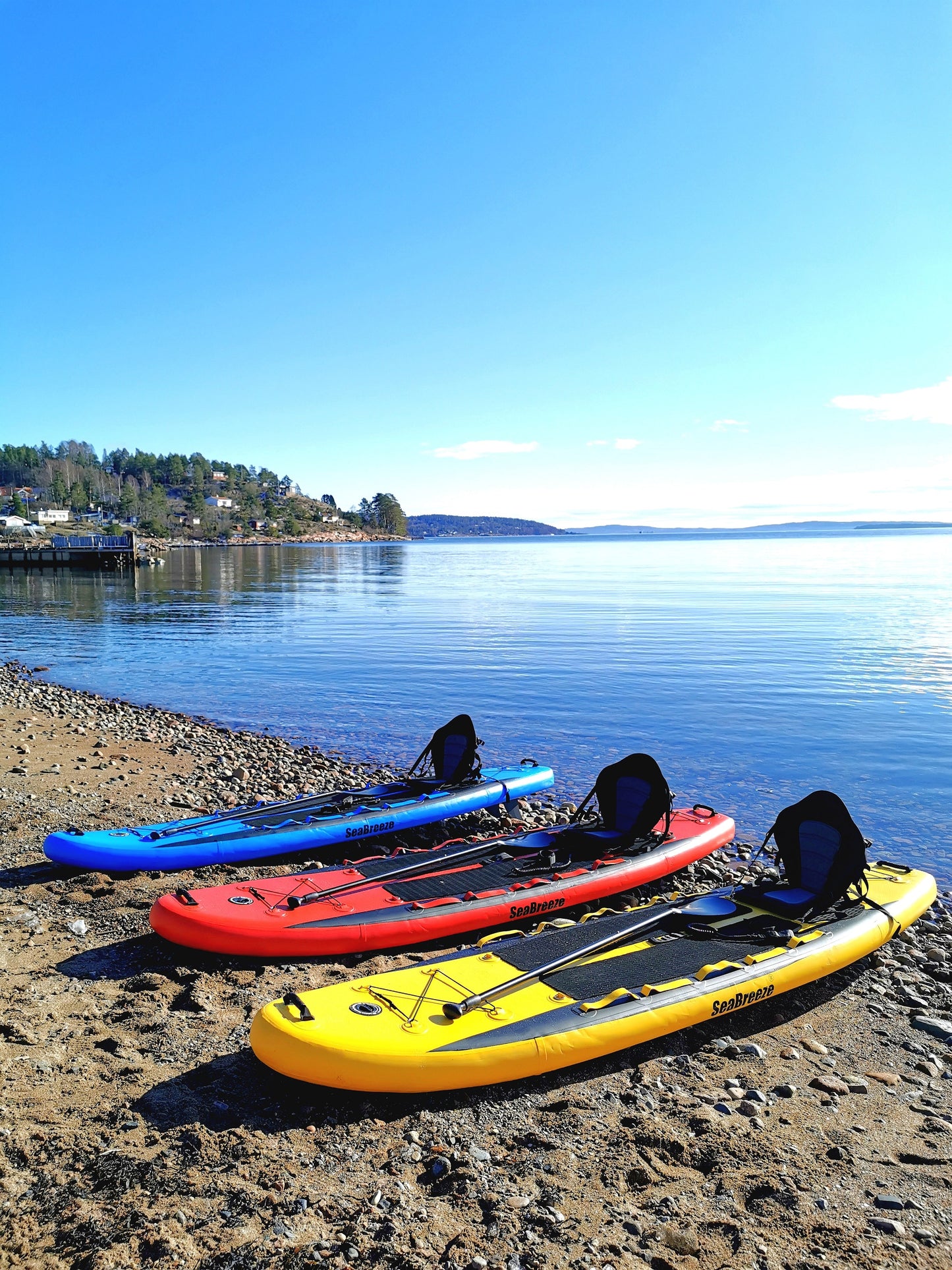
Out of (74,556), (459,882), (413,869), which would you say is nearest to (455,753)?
(413,869)

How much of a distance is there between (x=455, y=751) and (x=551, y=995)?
5.99 metres

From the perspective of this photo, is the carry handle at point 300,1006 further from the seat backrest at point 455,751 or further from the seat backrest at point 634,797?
the seat backrest at point 455,751

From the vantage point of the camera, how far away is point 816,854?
8.09 metres

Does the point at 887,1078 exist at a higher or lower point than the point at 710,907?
lower

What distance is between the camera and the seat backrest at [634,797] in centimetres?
965

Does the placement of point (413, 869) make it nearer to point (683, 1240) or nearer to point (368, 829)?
point (368, 829)

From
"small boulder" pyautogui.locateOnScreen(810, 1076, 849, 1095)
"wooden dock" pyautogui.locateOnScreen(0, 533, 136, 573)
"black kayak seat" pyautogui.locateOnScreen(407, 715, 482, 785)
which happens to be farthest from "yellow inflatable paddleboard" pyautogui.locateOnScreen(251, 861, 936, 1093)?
"wooden dock" pyautogui.locateOnScreen(0, 533, 136, 573)

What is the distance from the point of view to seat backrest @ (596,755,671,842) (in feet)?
31.7

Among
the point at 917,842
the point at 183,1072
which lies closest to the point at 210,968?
the point at 183,1072

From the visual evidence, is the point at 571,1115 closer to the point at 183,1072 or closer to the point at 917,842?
the point at 183,1072

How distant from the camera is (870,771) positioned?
628 inches

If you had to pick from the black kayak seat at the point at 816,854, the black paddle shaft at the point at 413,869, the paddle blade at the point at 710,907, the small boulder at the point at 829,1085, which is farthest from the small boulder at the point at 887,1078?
the black paddle shaft at the point at 413,869

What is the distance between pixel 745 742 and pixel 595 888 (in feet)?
33.0

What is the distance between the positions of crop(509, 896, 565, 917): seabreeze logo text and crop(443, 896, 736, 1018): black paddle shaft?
122 centimetres
